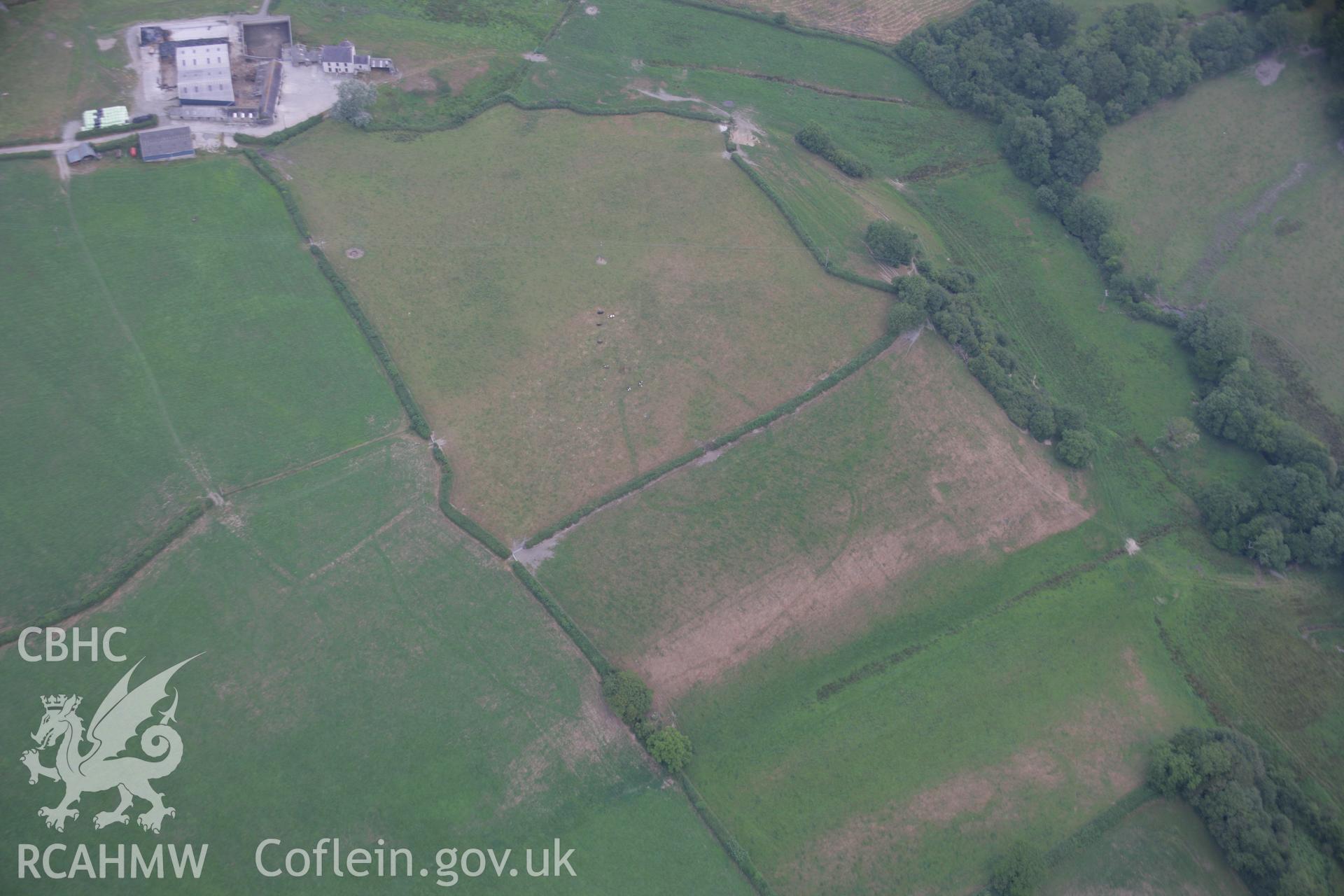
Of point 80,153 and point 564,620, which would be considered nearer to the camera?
point 564,620

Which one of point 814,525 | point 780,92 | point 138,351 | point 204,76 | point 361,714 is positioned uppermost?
point 780,92

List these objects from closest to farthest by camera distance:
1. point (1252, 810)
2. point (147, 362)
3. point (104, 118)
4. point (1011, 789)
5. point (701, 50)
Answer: point (1252, 810)
point (1011, 789)
point (147, 362)
point (104, 118)
point (701, 50)

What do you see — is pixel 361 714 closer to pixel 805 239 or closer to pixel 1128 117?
pixel 805 239

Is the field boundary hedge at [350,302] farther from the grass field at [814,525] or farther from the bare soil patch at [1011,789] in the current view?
the bare soil patch at [1011,789]

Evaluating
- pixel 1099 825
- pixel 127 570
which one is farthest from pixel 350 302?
pixel 1099 825

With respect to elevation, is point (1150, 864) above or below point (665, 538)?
below

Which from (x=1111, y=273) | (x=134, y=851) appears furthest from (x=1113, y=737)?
(x=134, y=851)

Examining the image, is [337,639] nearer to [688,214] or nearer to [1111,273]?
[688,214]

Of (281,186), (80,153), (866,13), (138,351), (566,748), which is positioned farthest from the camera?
(866,13)
